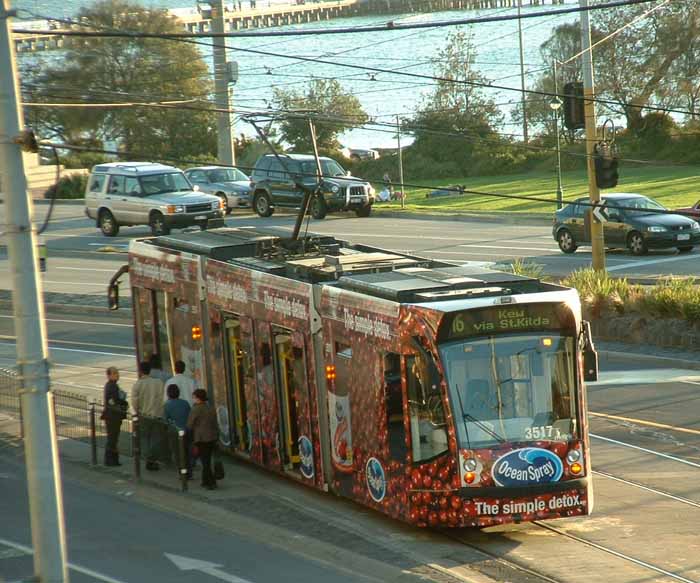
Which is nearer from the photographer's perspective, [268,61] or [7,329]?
[7,329]

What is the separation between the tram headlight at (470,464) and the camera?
13.8 m

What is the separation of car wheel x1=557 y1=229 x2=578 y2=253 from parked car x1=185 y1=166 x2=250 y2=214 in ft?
47.9

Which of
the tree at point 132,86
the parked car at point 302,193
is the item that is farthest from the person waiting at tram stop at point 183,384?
Answer: the tree at point 132,86

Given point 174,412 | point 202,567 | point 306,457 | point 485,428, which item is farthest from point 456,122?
point 202,567

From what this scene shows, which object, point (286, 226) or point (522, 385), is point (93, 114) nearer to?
point (286, 226)

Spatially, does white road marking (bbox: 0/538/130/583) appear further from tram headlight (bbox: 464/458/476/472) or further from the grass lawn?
the grass lawn

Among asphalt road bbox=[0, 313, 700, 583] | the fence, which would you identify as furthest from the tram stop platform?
the fence

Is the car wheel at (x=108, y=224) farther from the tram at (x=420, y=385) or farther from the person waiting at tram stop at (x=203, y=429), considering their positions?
the person waiting at tram stop at (x=203, y=429)

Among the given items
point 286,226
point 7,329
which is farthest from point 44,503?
point 286,226

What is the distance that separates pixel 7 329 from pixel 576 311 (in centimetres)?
2122

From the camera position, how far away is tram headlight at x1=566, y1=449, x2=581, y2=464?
1409cm

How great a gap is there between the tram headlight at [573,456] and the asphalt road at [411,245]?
19.1 metres

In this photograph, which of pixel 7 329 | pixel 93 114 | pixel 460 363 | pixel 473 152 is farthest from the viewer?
pixel 473 152

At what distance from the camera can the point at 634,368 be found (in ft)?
80.4
